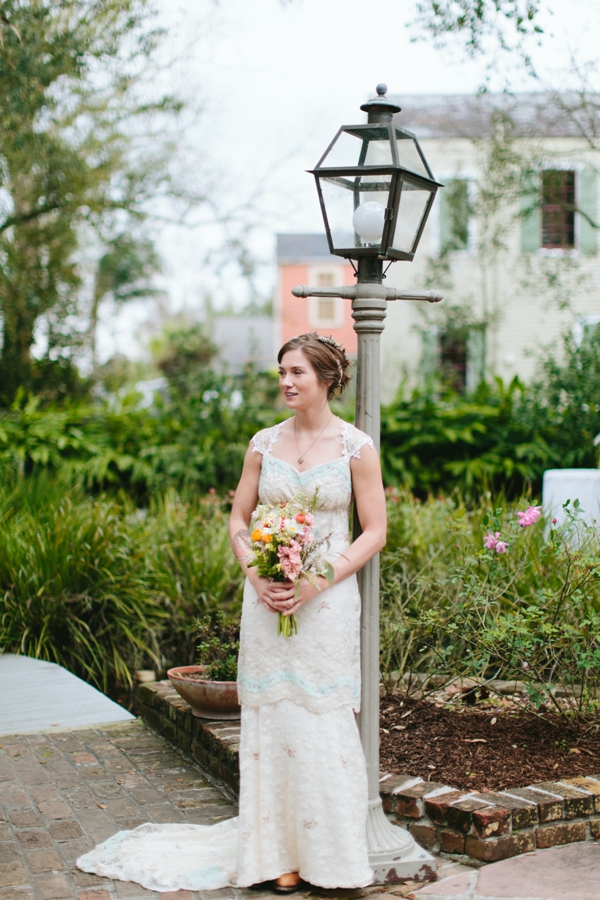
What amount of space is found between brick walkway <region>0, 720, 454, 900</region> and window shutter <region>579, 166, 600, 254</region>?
1094 centimetres

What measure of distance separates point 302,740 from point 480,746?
4.28 feet

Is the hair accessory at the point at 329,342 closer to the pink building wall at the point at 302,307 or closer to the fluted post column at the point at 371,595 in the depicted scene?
the fluted post column at the point at 371,595

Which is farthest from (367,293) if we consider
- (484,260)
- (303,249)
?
(303,249)

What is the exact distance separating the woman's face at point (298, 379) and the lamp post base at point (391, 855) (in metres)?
1.60

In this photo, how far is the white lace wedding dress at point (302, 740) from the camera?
3.14 meters

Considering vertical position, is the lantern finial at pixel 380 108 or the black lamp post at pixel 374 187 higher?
the lantern finial at pixel 380 108

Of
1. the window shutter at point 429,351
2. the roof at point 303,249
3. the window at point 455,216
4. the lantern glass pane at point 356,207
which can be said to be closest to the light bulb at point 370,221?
the lantern glass pane at point 356,207

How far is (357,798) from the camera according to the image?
3.18 m

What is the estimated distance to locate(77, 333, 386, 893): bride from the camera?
3146 mm

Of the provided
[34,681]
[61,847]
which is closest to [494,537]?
[61,847]

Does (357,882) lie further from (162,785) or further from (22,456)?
(22,456)

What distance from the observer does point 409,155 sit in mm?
3420

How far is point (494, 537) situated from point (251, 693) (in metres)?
1.63

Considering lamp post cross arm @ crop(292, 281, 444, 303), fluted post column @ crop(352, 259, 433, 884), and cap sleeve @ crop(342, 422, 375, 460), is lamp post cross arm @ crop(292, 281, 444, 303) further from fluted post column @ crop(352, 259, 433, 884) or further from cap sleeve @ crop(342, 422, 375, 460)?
cap sleeve @ crop(342, 422, 375, 460)
